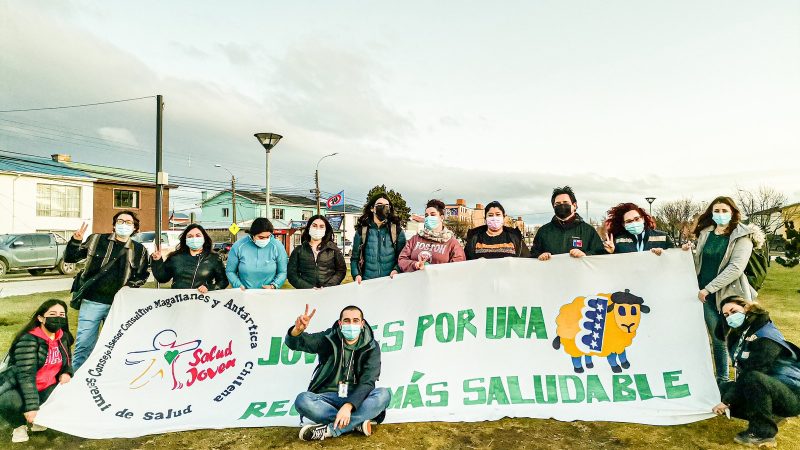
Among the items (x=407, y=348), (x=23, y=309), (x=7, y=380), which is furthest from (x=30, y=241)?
(x=407, y=348)

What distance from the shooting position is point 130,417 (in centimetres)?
384

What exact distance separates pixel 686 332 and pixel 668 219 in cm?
5427

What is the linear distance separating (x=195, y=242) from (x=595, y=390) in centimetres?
424

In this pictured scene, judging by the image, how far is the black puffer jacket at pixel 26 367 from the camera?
367 centimetres

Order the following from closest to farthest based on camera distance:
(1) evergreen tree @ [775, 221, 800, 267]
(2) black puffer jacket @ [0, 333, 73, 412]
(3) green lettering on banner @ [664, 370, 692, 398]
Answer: (2) black puffer jacket @ [0, 333, 73, 412], (3) green lettering on banner @ [664, 370, 692, 398], (1) evergreen tree @ [775, 221, 800, 267]

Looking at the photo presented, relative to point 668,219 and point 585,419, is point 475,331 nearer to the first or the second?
point 585,419

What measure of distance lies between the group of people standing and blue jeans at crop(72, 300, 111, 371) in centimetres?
1

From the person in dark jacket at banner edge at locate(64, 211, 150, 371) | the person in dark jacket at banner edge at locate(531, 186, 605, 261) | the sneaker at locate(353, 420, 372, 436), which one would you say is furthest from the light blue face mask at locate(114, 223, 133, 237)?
the person in dark jacket at banner edge at locate(531, 186, 605, 261)

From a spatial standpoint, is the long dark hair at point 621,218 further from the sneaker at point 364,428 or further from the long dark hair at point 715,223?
the sneaker at point 364,428

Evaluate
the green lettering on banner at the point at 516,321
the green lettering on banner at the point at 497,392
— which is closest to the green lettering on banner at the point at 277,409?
the green lettering on banner at the point at 497,392

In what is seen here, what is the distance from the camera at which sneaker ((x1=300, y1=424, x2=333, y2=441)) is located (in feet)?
11.6

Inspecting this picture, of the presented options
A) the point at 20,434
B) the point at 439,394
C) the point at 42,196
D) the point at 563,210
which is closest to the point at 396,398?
the point at 439,394

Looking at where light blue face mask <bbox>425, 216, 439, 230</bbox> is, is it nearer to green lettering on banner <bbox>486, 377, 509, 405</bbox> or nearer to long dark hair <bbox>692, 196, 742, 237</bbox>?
green lettering on banner <bbox>486, 377, 509, 405</bbox>

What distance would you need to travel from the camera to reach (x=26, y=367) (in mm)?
3717
